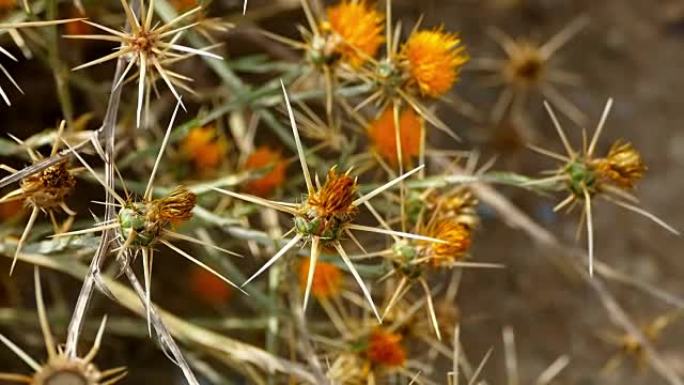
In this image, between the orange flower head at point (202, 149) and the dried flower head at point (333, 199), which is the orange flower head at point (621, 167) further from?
the orange flower head at point (202, 149)

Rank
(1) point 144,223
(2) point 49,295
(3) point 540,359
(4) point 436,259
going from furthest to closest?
(3) point 540,359 → (2) point 49,295 → (4) point 436,259 → (1) point 144,223

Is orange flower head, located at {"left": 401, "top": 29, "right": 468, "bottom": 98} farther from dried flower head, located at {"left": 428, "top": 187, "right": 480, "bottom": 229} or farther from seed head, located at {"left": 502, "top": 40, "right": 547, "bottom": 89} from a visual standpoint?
seed head, located at {"left": 502, "top": 40, "right": 547, "bottom": 89}

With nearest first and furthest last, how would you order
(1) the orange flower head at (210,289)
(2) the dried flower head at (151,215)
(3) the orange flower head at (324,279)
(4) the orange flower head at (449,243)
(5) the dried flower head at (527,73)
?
(2) the dried flower head at (151,215) < (4) the orange flower head at (449,243) < (3) the orange flower head at (324,279) < (1) the orange flower head at (210,289) < (5) the dried flower head at (527,73)

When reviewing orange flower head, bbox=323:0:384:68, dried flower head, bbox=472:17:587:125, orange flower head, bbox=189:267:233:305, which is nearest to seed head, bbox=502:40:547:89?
dried flower head, bbox=472:17:587:125

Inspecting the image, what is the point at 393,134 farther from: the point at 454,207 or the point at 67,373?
the point at 67,373

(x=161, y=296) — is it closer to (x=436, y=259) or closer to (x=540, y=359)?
(x=540, y=359)

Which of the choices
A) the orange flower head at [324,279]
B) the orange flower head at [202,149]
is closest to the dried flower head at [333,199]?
the orange flower head at [324,279]

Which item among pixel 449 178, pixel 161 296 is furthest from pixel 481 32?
pixel 449 178
